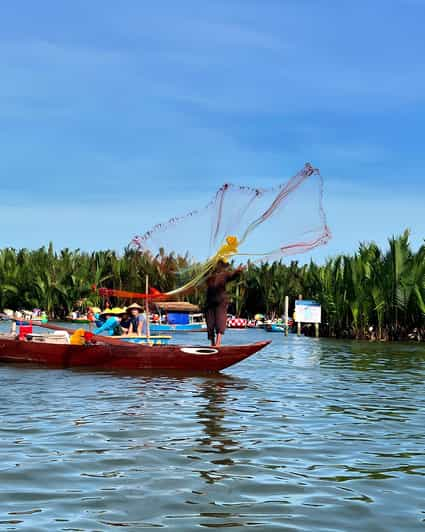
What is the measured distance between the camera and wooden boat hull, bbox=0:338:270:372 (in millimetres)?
14383

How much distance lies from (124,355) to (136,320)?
3159 mm

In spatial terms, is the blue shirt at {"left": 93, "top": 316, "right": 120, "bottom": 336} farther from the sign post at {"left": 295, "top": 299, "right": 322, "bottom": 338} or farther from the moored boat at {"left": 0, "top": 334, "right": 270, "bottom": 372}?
the sign post at {"left": 295, "top": 299, "right": 322, "bottom": 338}

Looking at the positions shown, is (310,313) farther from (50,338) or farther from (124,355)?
(124,355)

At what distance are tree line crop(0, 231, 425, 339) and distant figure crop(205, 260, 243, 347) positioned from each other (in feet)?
1.84

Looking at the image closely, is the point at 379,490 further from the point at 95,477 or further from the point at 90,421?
the point at 90,421

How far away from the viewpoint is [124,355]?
587 inches

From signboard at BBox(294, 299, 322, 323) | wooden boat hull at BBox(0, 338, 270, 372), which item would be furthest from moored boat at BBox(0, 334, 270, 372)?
signboard at BBox(294, 299, 322, 323)

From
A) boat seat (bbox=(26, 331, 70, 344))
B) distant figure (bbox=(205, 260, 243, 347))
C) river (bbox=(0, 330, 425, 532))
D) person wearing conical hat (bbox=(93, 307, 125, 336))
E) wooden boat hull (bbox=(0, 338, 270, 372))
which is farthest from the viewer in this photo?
person wearing conical hat (bbox=(93, 307, 125, 336))

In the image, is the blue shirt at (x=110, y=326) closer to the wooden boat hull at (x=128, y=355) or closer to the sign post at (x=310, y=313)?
the wooden boat hull at (x=128, y=355)

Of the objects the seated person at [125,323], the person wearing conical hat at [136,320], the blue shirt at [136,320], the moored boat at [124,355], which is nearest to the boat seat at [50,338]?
the moored boat at [124,355]

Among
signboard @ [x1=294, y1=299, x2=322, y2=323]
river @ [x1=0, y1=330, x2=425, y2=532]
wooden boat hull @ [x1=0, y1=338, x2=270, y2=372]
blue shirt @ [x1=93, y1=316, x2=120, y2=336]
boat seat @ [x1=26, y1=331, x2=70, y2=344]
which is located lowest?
river @ [x1=0, y1=330, x2=425, y2=532]

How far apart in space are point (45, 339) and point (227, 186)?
6.28 metres

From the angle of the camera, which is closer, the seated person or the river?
the river

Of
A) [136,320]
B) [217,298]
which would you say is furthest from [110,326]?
[217,298]
